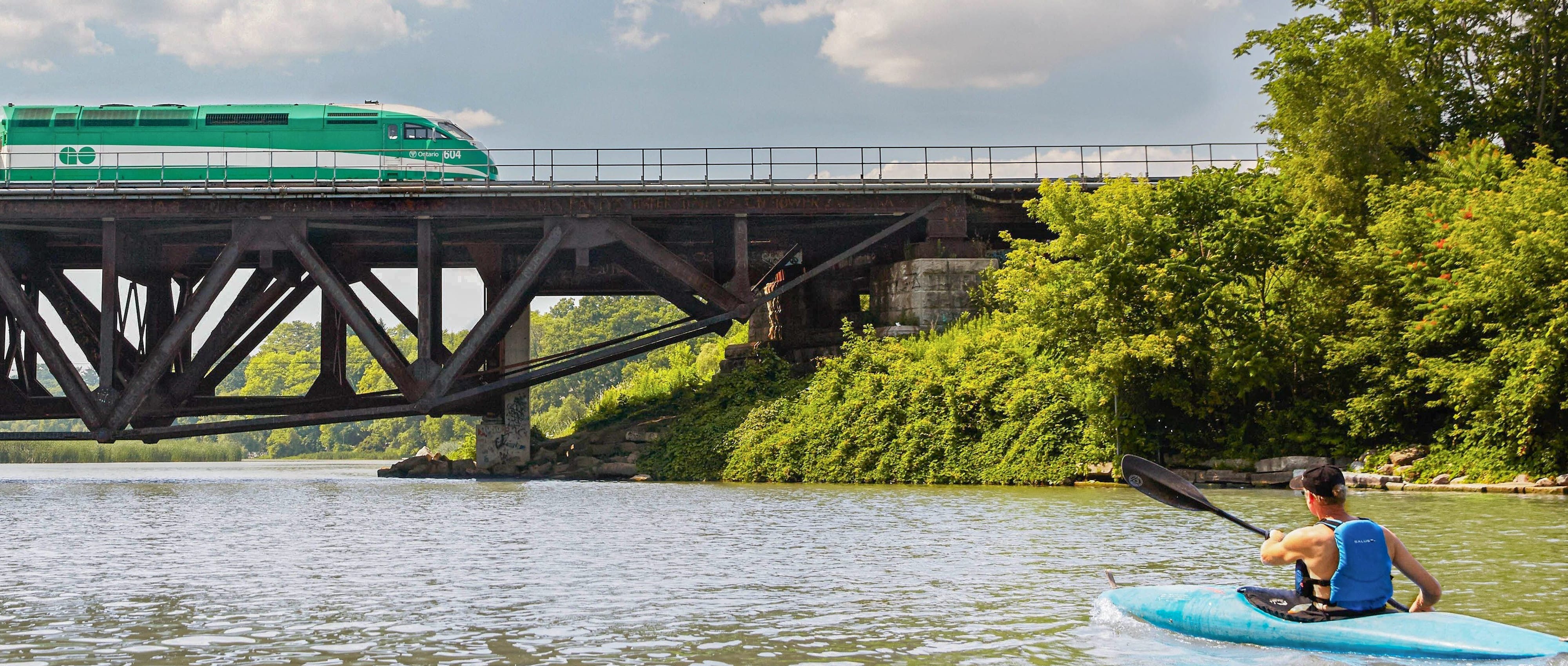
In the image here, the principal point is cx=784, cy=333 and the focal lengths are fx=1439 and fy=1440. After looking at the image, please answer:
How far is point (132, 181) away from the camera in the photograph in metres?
40.9

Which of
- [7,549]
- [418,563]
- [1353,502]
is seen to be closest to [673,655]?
[418,563]

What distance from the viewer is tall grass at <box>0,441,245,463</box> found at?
265 ft

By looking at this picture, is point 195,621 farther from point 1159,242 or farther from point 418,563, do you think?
point 1159,242

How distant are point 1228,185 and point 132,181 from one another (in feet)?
98.0

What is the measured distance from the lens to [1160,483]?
45.5ft

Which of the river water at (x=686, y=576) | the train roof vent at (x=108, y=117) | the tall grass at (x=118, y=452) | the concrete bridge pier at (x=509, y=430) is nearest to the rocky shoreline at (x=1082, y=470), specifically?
the concrete bridge pier at (x=509, y=430)

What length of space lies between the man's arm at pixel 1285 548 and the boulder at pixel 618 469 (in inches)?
1350

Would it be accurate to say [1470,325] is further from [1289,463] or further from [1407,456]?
[1289,463]

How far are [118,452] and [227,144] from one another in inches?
1686

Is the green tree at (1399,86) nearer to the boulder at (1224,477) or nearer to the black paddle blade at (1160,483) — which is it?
the boulder at (1224,477)

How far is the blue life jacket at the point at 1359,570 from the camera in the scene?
33.4 ft

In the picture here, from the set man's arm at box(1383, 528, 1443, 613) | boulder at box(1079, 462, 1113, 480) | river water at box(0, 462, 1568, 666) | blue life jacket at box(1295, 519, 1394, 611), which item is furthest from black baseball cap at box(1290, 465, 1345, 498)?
boulder at box(1079, 462, 1113, 480)

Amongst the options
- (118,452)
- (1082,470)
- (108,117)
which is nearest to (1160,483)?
(1082,470)

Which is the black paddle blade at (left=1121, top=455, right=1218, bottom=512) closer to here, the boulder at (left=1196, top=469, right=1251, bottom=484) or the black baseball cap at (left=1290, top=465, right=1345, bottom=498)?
the black baseball cap at (left=1290, top=465, right=1345, bottom=498)
